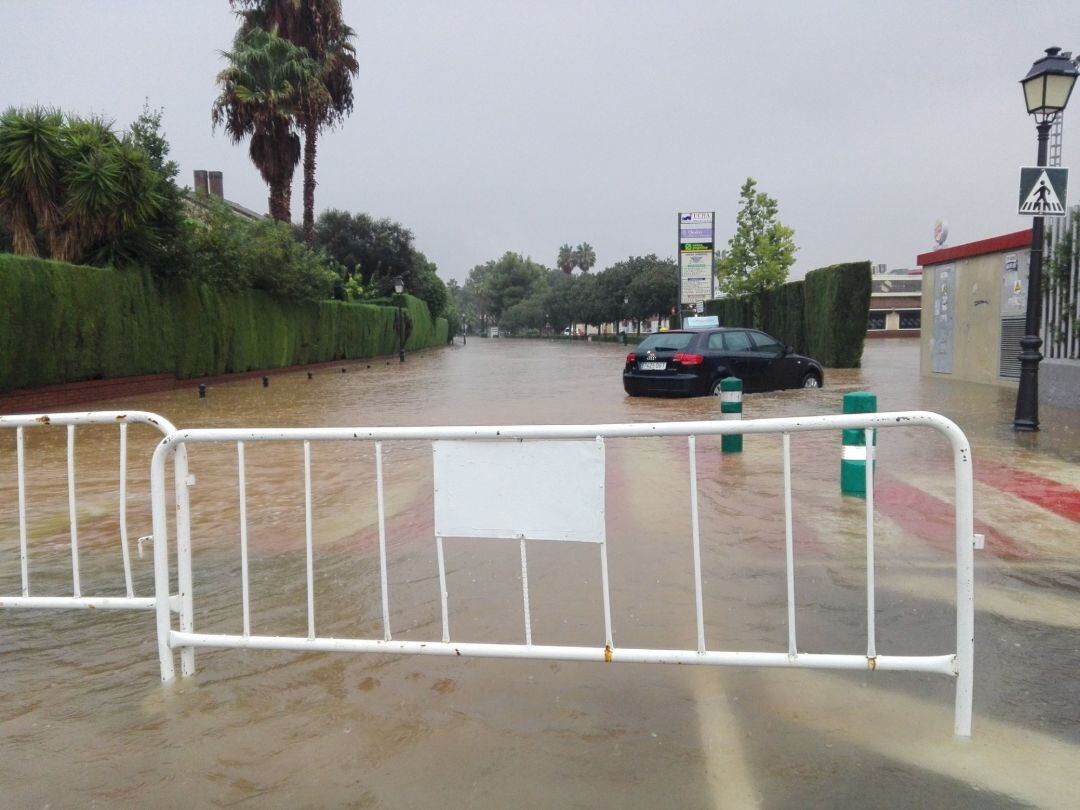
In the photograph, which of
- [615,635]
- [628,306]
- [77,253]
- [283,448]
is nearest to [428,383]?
[77,253]

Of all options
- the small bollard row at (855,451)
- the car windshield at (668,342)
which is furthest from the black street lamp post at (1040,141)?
the car windshield at (668,342)

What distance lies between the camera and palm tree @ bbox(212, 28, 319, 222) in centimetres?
3055

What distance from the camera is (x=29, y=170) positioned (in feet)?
57.8

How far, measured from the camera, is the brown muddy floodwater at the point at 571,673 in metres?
2.88

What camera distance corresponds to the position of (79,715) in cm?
345

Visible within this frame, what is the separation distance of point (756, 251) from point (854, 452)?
34081 millimetres

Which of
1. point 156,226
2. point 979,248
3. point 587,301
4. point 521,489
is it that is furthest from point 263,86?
point 587,301

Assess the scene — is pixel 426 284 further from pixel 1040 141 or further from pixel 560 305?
pixel 1040 141

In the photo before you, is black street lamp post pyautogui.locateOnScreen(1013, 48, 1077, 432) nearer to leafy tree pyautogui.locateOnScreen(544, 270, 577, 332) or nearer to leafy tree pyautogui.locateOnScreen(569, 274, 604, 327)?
leafy tree pyautogui.locateOnScreen(569, 274, 604, 327)

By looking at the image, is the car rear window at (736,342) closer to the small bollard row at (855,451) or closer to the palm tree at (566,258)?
the small bollard row at (855,451)

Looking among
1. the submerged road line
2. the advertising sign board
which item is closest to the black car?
the submerged road line

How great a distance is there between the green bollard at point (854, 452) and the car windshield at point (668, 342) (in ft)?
28.8

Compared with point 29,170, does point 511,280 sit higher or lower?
higher

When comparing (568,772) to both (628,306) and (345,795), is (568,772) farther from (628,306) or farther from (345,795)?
(628,306)
